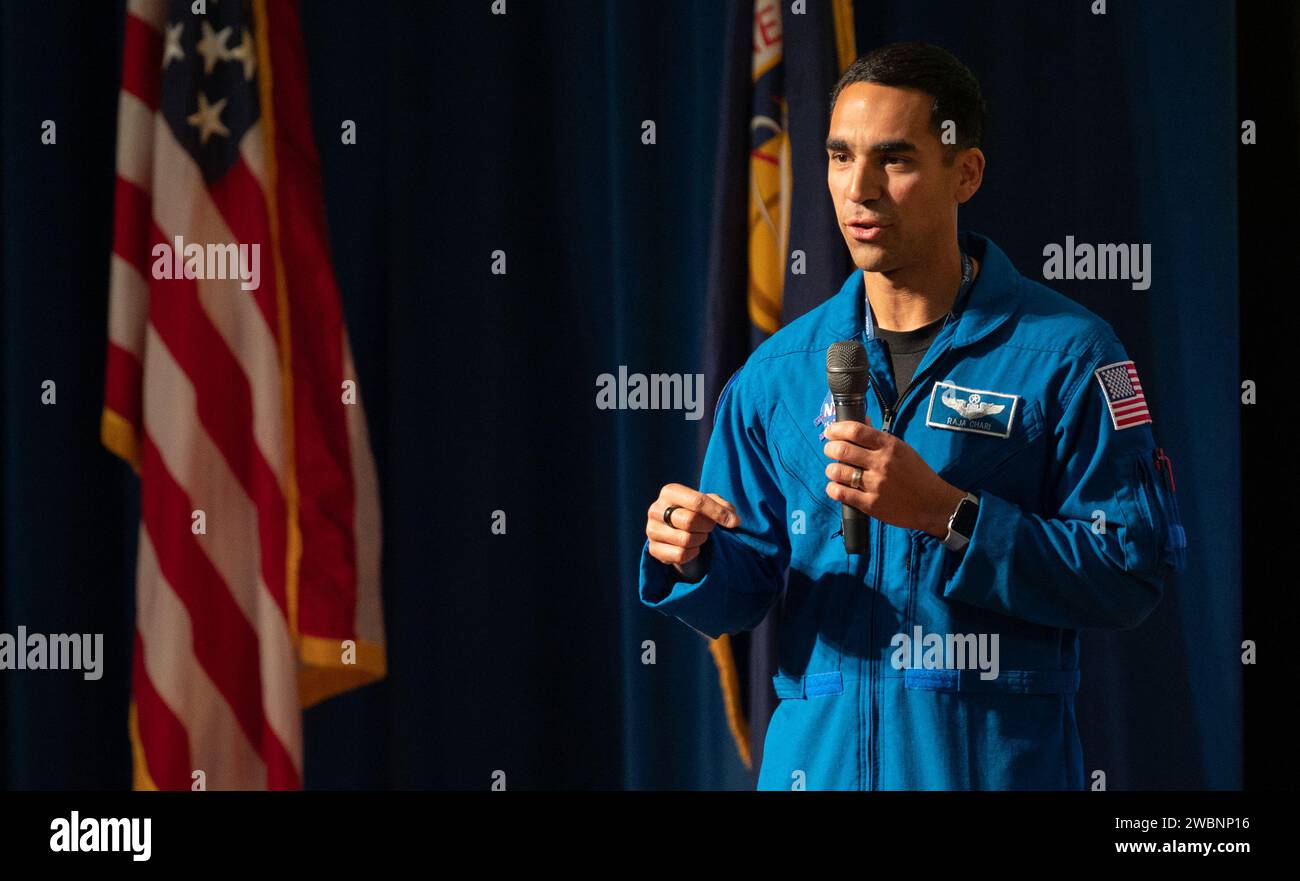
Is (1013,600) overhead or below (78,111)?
below

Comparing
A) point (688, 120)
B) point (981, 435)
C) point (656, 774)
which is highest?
point (688, 120)

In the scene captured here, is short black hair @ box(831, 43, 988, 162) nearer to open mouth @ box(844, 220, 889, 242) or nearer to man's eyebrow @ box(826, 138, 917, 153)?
man's eyebrow @ box(826, 138, 917, 153)

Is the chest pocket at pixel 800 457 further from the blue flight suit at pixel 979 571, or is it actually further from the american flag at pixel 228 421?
the american flag at pixel 228 421

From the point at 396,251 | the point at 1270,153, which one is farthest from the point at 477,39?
the point at 1270,153

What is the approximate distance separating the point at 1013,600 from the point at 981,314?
37 centimetres

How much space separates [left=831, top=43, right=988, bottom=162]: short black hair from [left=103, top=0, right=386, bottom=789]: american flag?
1356 mm

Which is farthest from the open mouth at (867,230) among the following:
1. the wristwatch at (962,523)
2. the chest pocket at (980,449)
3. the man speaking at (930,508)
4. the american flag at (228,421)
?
the american flag at (228,421)

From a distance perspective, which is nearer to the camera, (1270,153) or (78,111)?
(1270,153)

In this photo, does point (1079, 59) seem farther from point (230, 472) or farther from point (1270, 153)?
point (230, 472)

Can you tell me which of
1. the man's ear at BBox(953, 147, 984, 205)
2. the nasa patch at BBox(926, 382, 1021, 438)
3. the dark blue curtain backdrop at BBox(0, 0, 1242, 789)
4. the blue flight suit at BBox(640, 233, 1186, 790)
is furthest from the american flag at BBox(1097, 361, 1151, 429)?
the dark blue curtain backdrop at BBox(0, 0, 1242, 789)

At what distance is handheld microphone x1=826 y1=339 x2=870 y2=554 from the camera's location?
63.1 inches

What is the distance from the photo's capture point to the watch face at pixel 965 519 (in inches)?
61.7

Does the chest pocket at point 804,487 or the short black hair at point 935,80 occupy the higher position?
the short black hair at point 935,80

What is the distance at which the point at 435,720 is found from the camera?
9.13 ft
